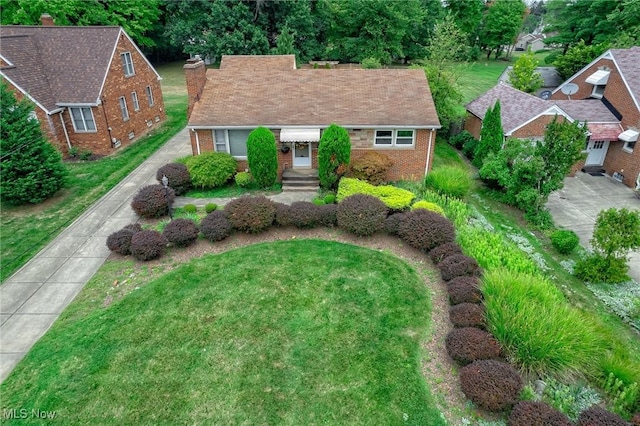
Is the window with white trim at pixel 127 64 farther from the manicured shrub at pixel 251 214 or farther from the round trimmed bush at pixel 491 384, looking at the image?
the round trimmed bush at pixel 491 384

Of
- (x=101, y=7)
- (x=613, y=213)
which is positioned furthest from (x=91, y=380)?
(x=101, y=7)

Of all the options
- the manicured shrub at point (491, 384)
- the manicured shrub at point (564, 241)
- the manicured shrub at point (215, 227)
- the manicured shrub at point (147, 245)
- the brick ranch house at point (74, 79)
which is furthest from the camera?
the brick ranch house at point (74, 79)

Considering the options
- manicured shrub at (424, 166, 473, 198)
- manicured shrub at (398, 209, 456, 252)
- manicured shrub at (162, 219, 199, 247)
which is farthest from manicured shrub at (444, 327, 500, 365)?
manicured shrub at (162, 219, 199, 247)

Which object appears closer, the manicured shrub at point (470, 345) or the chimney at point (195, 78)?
the manicured shrub at point (470, 345)

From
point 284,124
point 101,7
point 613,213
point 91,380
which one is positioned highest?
point 101,7

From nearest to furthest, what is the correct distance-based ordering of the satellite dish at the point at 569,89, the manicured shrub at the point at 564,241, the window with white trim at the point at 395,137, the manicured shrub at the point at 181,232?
1. the manicured shrub at the point at 181,232
2. the manicured shrub at the point at 564,241
3. the window with white trim at the point at 395,137
4. the satellite dish at the point at 569,89

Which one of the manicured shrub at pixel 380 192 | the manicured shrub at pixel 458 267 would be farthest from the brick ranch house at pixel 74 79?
the manicured shrub at pixel 458 267

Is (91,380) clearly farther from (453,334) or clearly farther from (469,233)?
(469,233)

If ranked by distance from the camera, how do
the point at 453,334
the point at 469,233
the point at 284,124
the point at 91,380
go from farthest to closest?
the point at 284,124, the point at 469,233, the point at 453,334, the point at 91,380
